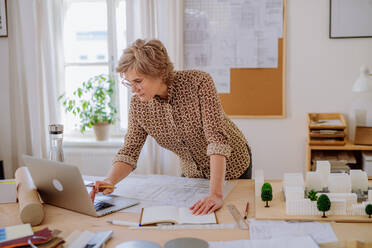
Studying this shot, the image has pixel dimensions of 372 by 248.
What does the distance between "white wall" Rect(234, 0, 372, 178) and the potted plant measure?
47.5 inches

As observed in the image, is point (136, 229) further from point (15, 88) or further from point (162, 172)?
point (15, 88)

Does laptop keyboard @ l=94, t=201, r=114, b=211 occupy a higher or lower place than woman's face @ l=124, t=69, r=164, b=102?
lower

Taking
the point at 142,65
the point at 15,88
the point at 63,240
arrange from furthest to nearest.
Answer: the point at 15,88
the point at 142,65
the point at 63,240

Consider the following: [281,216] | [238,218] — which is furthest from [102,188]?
[281,216]

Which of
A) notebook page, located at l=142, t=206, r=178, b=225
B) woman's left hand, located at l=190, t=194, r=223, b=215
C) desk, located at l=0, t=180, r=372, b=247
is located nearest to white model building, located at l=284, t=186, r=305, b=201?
desk, located at l=0, t=180, r=372, b=247

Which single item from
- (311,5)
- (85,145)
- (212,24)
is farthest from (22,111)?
(311,5)

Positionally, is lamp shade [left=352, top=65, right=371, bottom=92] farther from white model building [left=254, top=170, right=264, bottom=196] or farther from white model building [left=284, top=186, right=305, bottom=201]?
white model building [left=284, top=186, right=305, bottom=201]

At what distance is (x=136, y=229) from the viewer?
4.43 ft

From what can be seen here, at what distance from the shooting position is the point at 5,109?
3.80 meters

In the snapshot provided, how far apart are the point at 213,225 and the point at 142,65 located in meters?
0.69

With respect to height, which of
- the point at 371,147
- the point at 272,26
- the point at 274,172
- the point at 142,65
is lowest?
the point at 274,172

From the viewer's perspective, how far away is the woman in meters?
1.66

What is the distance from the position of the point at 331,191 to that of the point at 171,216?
0.60 metres

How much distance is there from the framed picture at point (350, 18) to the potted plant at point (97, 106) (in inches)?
76.2
